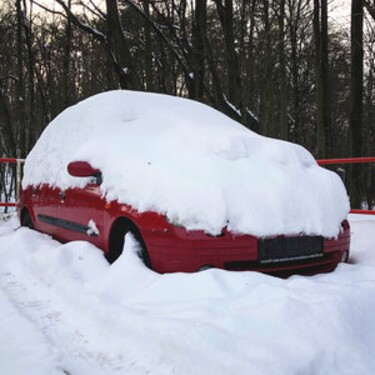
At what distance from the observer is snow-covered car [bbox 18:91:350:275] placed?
128 inches

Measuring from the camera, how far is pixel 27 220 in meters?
5.84

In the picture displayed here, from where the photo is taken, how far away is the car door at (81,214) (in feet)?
13.2

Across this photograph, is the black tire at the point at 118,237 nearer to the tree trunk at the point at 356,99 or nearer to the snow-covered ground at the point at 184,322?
the snow-covered ground at the point at 184,322

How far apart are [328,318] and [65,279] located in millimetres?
1983

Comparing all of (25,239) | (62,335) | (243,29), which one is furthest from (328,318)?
(243,29)

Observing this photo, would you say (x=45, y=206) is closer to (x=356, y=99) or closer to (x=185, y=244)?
(x=185, y=244)

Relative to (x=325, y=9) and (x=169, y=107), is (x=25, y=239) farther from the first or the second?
(x=325, y=9)

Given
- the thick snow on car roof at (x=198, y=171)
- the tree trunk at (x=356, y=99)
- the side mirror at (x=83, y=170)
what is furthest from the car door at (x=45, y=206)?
the tree trunk at (x=356, y=99)

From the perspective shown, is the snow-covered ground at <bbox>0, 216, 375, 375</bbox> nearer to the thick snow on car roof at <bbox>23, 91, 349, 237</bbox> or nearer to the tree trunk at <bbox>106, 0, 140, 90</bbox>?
the thick snow on car roof at <bbox>23, 91, 349, 237</bbox>

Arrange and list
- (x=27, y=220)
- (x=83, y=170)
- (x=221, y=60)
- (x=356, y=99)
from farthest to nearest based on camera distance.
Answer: (x=221, y=60), (x=356, y=99), (x=27, y=220), (x=83, y=170)

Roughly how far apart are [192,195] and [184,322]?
40.9 inches

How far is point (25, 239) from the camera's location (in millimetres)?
4879

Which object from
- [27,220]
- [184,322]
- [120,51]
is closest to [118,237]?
[184,322]

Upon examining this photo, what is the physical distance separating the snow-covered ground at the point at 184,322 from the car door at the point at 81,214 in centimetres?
46
